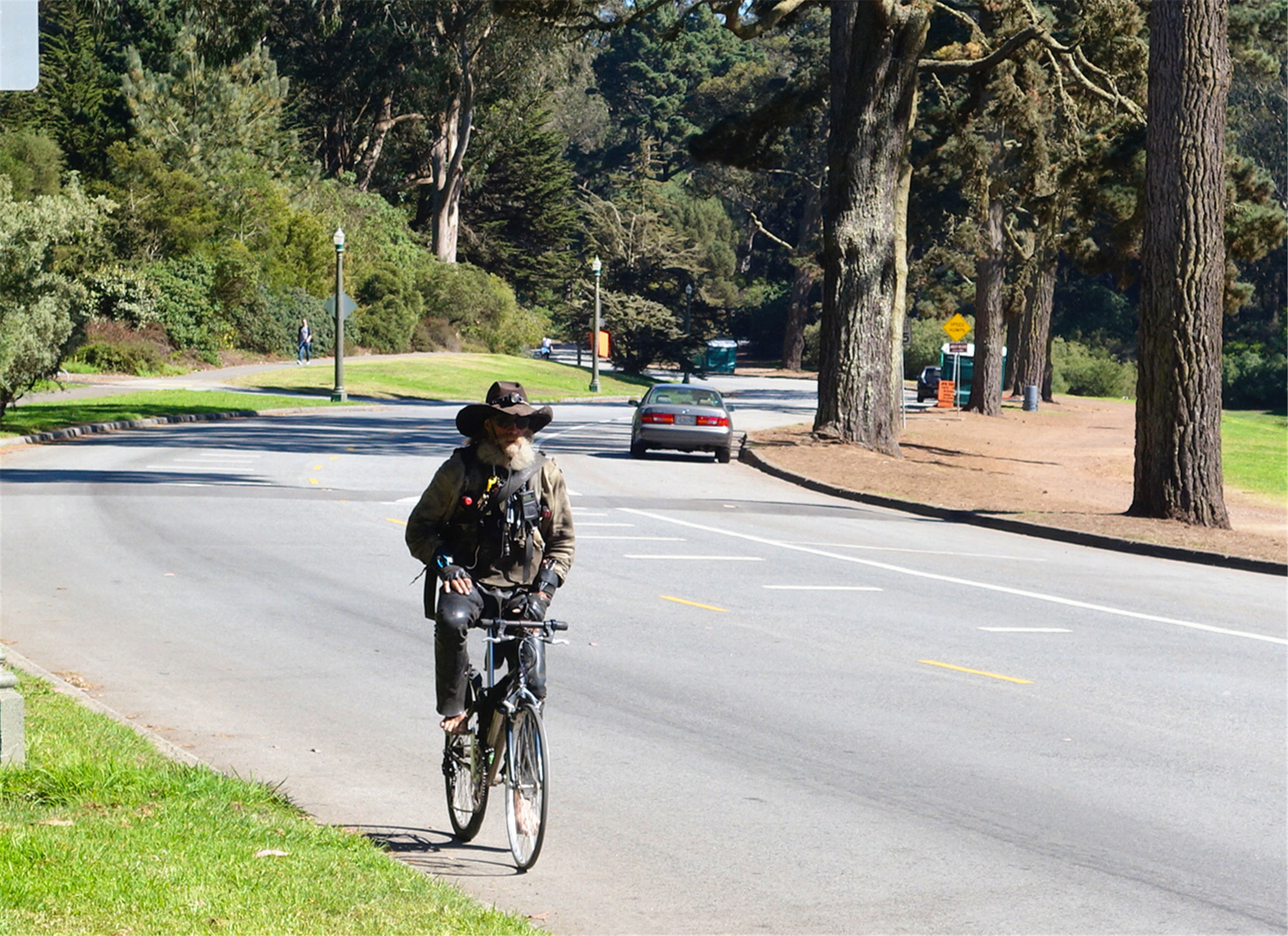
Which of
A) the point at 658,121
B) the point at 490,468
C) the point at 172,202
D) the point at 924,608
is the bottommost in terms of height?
the point at 924,608

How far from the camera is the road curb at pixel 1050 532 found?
19.0 m

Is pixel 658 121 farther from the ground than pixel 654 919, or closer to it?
farther from the ground

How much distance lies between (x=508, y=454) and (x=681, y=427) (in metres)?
25.0

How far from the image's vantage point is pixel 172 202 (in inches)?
2304

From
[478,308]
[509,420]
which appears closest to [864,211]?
[509,420]

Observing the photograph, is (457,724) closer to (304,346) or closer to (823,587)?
(823,587)

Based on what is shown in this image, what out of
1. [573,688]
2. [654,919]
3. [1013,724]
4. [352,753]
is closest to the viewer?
[654,919]

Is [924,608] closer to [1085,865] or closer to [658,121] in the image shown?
[1085,865]

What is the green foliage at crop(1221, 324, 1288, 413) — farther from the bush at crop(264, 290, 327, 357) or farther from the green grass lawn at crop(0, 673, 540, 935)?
the green grass lawn at crop(0, 673, 540, 935)

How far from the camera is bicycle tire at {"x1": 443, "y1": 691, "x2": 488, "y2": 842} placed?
271 inches

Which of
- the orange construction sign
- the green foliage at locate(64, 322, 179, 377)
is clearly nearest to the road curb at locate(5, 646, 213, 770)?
the green foliage at locate(64, 322, 179, 377)

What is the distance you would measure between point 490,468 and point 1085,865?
306cm

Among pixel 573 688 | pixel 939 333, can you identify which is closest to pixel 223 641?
pixel 573 688

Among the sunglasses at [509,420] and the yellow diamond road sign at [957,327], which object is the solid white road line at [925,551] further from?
the yellow diamond road sign at [957,327]
